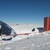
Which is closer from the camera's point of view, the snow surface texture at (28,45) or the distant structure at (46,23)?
the snow surface texture at (28,45)

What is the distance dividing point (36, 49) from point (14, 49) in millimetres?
1268

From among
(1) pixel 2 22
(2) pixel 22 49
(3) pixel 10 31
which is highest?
(1) pixel 2 22

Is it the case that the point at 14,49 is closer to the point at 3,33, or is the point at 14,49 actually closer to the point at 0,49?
the point at 0,49

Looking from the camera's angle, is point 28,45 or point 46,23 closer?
point 28,45

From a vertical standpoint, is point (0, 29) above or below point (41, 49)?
above

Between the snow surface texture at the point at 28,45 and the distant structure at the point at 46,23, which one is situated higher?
the distant structure at the point at 46,23

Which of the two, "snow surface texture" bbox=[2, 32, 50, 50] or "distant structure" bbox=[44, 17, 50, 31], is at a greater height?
"distant structure" bbox=[44, 17, 50, 31]

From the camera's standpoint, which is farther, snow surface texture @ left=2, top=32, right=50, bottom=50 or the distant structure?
the distant structure

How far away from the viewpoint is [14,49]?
8.54 m

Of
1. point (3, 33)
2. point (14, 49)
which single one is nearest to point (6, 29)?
point (3, 33)

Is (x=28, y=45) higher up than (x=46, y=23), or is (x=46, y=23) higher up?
(x=46, y=23)

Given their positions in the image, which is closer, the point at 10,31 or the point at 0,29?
the point at 10,31

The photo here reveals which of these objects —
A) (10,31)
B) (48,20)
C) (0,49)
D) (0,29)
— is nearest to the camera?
(0,49)

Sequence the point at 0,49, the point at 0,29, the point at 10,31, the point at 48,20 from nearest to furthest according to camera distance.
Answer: the point at 0,49, the point at 10,31, the point at 0,29, the point at 48,20
